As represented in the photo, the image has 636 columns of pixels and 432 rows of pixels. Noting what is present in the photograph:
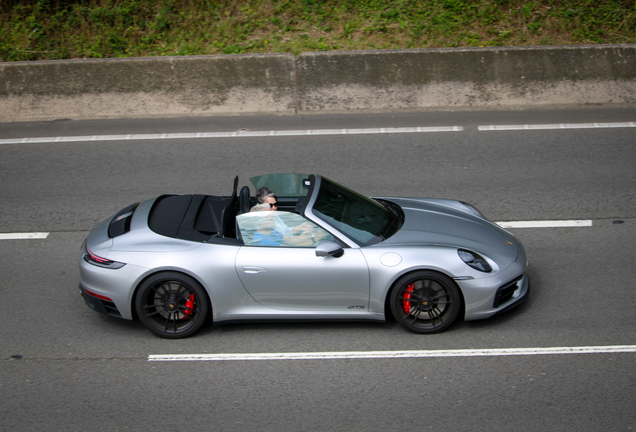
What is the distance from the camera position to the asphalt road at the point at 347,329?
455cm

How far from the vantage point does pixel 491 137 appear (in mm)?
9875

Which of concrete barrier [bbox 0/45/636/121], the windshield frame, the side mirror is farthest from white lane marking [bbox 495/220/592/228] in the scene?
concrete barrier [bbox 0/45/636/121]

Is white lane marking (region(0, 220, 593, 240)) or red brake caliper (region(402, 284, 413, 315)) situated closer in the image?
red brake caliper (region(402, 284, 413, 315))

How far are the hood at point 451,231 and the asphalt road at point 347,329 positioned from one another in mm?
686

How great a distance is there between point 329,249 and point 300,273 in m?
0.34

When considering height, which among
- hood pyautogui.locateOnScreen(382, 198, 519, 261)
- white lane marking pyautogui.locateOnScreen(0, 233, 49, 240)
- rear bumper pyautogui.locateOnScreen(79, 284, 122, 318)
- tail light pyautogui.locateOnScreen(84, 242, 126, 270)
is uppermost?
hood pyautogui.locateOnScreen(382, 198, 519, 261)

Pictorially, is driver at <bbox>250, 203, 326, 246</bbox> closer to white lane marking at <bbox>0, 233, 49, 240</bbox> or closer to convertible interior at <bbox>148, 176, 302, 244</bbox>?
convertible interior at <bbox>148, 176, 302, 244</bbox>

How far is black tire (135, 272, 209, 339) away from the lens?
17.6 ft

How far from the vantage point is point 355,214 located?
577 cm

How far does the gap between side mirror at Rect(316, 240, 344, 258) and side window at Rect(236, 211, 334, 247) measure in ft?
0.45

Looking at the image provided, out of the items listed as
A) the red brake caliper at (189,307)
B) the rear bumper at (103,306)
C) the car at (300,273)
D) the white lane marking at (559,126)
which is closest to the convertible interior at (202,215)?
the car at (300,273)

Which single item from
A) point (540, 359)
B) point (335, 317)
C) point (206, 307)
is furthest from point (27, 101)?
point (540, 359)

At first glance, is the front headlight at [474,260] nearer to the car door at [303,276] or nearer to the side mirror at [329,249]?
the car door at [303,276]

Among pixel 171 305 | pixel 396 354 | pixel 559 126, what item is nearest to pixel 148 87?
pixel 171 305
